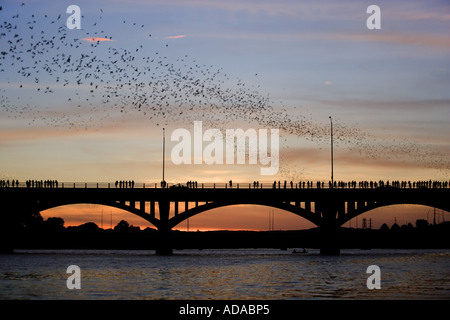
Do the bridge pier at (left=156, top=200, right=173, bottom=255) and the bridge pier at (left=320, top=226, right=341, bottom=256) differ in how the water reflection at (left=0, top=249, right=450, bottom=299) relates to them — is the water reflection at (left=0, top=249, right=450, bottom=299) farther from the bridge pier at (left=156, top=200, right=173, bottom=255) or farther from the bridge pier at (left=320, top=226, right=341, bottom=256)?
the bridge pier at (left=320, top=226, right=341, bottom=256)

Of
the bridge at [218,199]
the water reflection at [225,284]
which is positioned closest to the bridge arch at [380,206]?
the bridge at [218,199]

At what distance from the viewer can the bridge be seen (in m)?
115

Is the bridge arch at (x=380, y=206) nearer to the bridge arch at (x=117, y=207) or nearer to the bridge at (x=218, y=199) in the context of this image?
the bridge at (x=218, y=199)

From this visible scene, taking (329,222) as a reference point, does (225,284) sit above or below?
below

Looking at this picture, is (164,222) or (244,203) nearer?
(244,203)

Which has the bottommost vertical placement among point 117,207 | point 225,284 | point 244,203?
point 225,284

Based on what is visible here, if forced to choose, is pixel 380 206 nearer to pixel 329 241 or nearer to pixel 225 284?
pixel 329 241

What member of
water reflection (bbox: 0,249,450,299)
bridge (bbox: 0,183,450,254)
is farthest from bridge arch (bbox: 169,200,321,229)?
water reflection (bbox: 0,249,450,299)

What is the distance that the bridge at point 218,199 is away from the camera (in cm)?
11525

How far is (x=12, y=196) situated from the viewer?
11581cm

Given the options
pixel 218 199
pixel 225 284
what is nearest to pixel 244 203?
pixel 218 199

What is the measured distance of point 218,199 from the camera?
380ft
